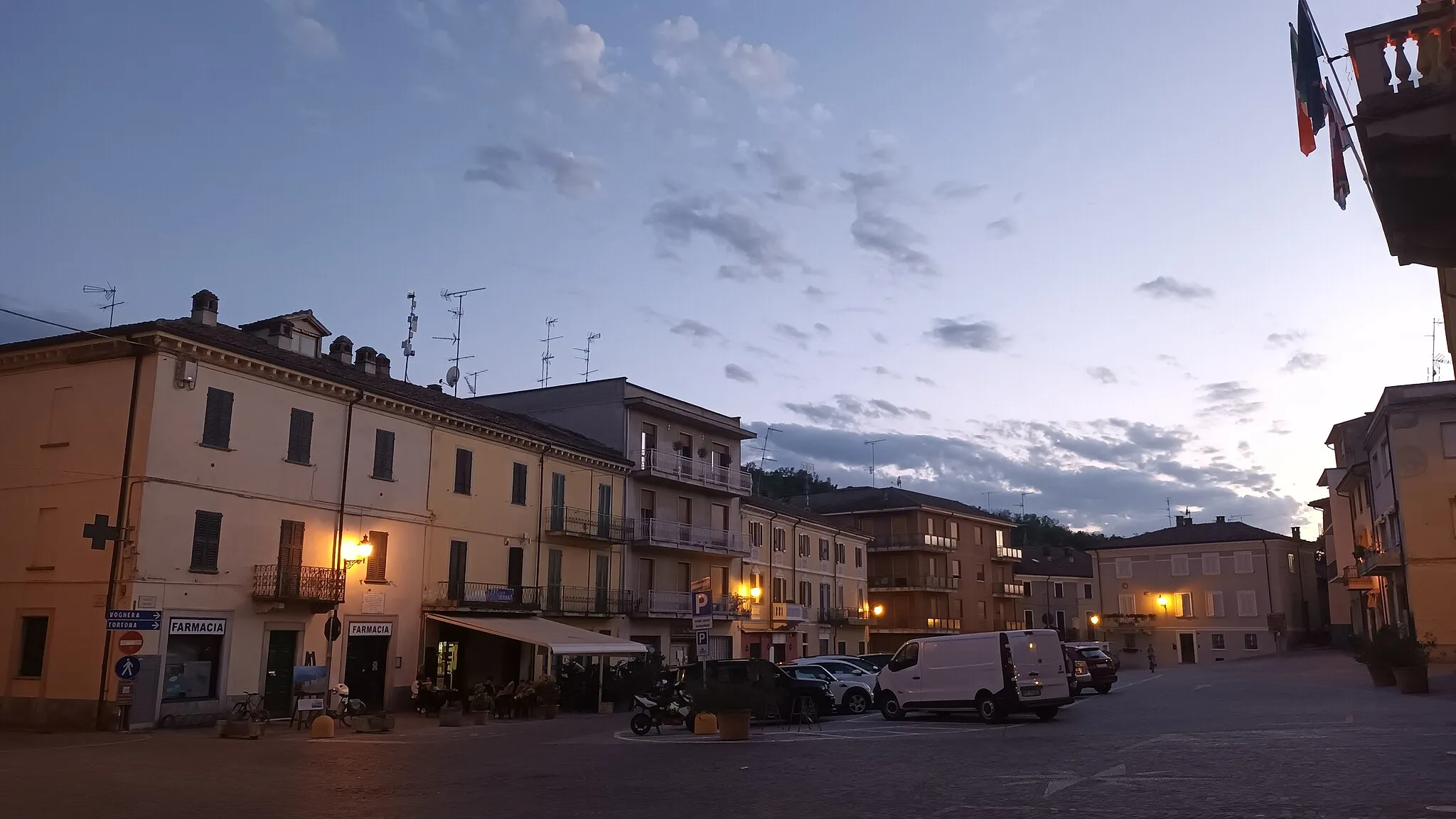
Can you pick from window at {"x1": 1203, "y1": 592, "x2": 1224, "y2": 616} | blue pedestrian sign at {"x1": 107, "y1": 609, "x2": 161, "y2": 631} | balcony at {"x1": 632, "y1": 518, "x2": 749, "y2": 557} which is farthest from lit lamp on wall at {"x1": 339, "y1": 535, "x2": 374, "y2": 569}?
window at {"x1": 1203, "y1": 592, "x2": 1224, "y2": 616}

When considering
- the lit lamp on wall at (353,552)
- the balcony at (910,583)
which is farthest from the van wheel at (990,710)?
the balcony at (910,583)

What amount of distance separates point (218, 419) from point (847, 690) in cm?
1861

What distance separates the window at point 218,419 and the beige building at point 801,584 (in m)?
29.2

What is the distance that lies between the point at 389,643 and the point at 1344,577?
159 feet

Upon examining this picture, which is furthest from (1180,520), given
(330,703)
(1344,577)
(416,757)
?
(416,757)

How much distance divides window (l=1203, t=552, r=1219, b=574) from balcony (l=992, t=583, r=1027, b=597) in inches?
536

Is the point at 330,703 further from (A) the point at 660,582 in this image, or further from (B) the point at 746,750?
(A) the point at 660,582

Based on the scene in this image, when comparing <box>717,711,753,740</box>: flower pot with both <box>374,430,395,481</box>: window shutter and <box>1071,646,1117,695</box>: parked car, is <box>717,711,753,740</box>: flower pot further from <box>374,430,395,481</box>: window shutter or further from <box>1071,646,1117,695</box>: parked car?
<box>1071,646,1117,695</box>: parked car

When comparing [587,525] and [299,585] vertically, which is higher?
[587,525]

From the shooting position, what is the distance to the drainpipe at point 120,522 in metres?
24.9

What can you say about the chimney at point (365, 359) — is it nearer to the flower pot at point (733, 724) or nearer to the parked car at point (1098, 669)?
the flower pot at point (733, 724)

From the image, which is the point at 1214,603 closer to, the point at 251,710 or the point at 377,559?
the point at 377,559

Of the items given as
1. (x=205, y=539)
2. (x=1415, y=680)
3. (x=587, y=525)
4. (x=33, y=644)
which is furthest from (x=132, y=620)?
(x=1415, y=680)

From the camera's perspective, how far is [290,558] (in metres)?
29.4
